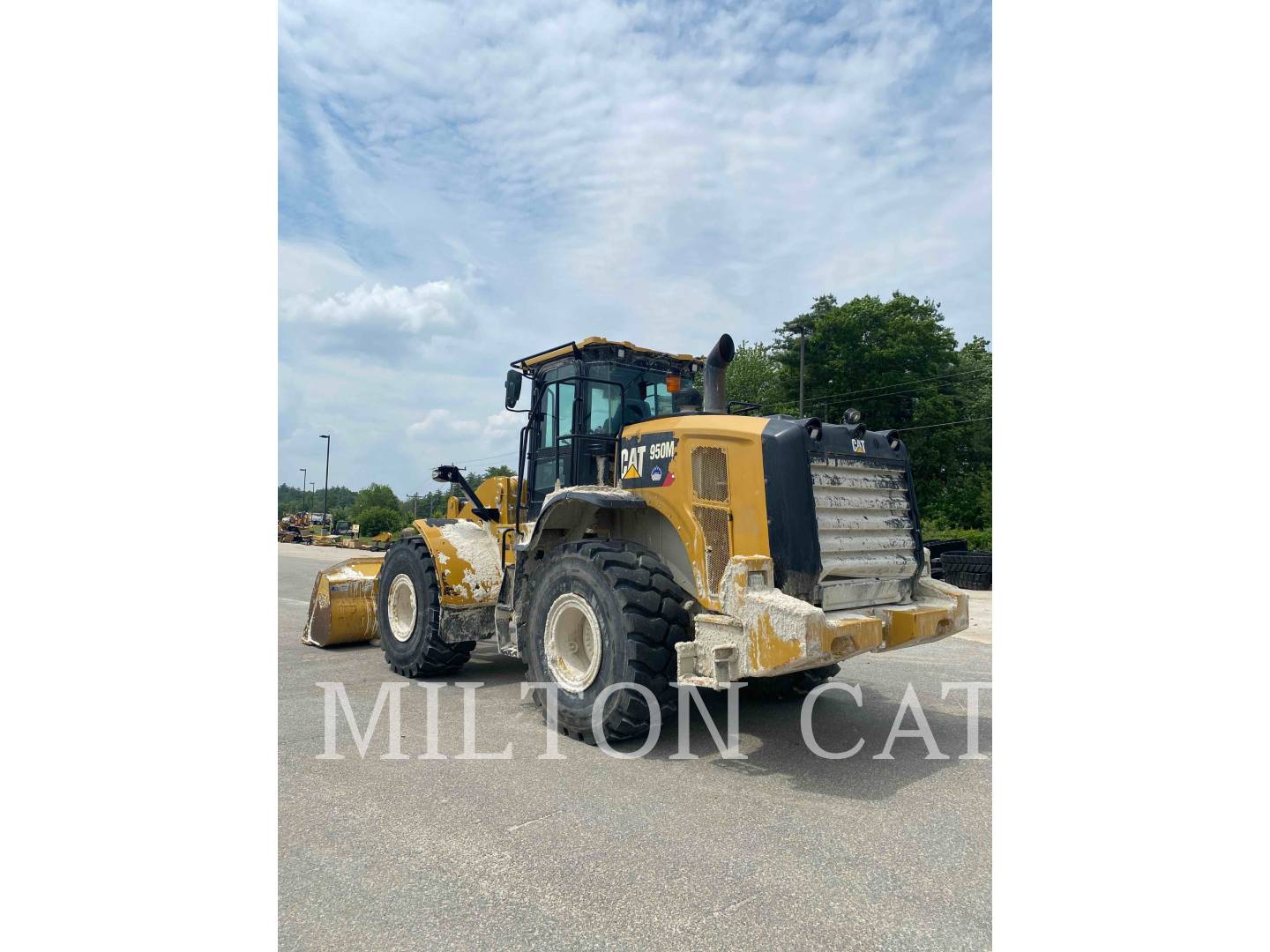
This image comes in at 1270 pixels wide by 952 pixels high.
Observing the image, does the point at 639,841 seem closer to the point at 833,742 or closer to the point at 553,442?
the point at 833,742

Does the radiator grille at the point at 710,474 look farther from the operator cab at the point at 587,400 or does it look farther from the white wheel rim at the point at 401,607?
the white wheel rim at the point at 401,607

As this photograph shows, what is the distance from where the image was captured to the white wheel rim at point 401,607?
25.7 ft

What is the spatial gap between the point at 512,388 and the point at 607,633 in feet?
9.02

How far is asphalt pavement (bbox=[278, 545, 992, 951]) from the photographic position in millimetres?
2932

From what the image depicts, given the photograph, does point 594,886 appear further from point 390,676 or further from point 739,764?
point 390,676

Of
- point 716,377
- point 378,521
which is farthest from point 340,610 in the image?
point 378,521

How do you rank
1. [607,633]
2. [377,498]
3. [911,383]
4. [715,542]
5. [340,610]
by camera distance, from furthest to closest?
[377,498] → [911,383] → [340,610] → [607,633] → [715,542]

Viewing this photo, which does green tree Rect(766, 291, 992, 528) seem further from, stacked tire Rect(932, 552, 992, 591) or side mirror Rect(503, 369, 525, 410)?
side mirror Rect(503, 369, 525, 410)

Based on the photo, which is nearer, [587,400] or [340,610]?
[587,400]

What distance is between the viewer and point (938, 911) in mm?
3041

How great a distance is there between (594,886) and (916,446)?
100.0 ft

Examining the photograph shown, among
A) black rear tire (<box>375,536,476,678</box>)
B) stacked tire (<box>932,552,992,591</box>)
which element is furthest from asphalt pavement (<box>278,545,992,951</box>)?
stacked tire (<box>932,552,992,591</box>)

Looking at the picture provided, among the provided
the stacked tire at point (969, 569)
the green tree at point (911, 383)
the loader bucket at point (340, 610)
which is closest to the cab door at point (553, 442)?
the loader bucket at point (340, 610)

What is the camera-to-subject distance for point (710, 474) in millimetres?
5137
